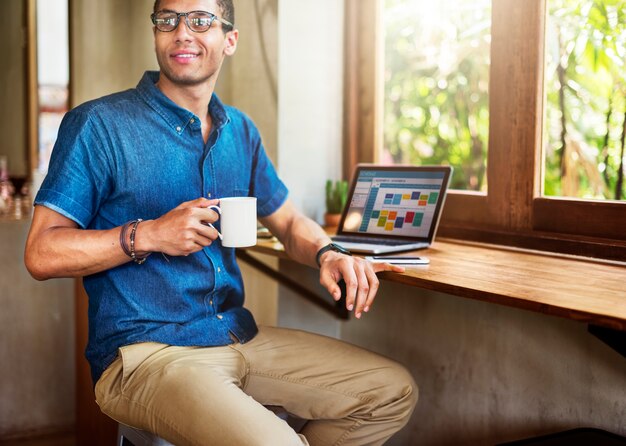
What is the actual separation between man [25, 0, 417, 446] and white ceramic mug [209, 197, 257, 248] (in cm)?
3

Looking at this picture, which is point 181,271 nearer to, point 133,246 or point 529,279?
point 133,246

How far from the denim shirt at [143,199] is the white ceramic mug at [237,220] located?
0.21 meters

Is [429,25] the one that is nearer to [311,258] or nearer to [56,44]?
[311,258]

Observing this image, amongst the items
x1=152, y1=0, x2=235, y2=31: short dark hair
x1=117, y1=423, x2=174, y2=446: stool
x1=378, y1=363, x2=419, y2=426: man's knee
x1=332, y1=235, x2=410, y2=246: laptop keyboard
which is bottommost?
x1=117, y1=423, x2=174, y2=446: stool

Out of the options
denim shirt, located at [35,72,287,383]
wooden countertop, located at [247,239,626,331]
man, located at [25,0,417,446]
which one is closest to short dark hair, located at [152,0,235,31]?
man, located at [25,0,417,446]

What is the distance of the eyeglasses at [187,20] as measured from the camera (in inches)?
68.2

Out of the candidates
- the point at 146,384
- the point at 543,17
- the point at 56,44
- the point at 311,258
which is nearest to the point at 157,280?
the point at 146,384

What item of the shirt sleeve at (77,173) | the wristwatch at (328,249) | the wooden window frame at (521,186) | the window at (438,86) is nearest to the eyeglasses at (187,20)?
the shirt sleeve at (77,173)

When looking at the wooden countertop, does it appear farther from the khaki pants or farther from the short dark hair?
the short dark hair

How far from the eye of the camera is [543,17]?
196cm

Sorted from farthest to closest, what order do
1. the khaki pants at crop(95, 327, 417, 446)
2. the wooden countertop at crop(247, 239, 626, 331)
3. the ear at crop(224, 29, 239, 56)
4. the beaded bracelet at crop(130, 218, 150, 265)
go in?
the ear at crop(224, 29, 239, 56) < the beaded bracelet at crop(130, 218, 150, 265) < the khaki pants at crop(95, 327, 417, 446) < the wooden countertop at crop(247, 239, 626, 331)

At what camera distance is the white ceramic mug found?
1522 mm

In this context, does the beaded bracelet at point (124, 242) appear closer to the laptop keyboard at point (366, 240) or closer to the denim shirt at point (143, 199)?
the denim shirt at point (143, 199)

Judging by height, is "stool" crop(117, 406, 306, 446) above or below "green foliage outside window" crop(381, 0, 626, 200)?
below
